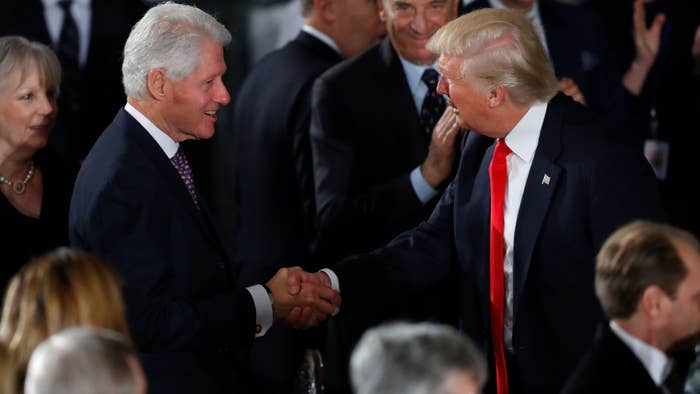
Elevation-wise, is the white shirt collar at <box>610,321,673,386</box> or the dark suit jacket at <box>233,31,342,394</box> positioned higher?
the white shirt collar at <box>610,321,673,386</box>

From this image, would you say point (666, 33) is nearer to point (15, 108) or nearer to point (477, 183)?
point (477, 183)

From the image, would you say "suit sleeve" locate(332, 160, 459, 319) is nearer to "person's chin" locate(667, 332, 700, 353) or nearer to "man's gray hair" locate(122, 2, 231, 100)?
"man's gray hair" locate(122, 2, 231, 100)

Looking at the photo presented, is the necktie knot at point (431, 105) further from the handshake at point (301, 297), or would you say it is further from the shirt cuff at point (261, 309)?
the shirt cuff at point (261, 309)

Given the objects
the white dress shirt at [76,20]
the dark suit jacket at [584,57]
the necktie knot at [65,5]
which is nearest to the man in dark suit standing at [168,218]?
the dark suit jacket at [584,57]

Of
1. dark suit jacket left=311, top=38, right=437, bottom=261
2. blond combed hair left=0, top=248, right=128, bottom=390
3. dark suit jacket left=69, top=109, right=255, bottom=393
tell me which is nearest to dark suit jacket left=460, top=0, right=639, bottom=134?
dark suit jacket left=311, top=38, right=437, bottom=261

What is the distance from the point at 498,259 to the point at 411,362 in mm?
1346

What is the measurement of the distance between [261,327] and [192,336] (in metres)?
0.31

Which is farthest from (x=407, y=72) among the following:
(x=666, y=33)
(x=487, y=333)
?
(x=666, y=33)

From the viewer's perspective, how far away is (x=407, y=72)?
511 centimetres

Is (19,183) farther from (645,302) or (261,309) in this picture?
(645,302)

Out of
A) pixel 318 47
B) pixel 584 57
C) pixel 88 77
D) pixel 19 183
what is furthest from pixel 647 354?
pixel 88 77

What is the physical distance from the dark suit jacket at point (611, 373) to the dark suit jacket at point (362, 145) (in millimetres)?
1663

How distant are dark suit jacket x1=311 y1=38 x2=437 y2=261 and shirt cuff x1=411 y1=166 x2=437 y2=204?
0.11 m

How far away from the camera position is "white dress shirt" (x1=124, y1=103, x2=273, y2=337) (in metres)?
4.07
